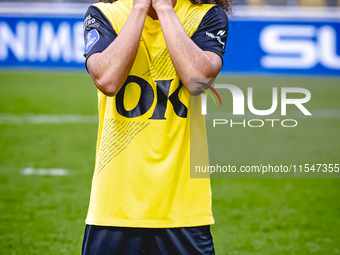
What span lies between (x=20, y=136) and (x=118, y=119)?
7.13m

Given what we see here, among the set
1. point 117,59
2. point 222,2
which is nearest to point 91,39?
point 117,59

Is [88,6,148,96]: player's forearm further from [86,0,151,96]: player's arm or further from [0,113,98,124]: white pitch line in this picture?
[0,113,98,124]: white pitch line

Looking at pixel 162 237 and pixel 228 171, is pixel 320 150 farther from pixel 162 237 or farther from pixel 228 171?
pixel 162 237

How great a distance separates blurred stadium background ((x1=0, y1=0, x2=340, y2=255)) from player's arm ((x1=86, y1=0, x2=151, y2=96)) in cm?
92

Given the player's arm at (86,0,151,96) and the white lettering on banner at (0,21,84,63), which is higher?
the white lettering on banner at (0,21,84,63)

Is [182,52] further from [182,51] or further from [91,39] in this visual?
[91,39]

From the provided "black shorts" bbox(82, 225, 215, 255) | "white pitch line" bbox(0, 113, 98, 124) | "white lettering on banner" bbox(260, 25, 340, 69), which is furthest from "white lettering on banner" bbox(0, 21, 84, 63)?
"black shorts" bbox(82, 225, 215, 255)

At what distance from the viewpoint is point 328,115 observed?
10.6 meters

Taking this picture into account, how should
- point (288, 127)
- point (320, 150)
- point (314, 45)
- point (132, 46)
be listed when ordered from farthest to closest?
1. point (314, 45)
2. point (288, 127)
3. point (320, 150)
4. point (132, 46)

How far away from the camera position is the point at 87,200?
16.2 feet

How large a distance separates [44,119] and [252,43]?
6.16 meters

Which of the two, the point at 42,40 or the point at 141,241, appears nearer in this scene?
the point at 141,241

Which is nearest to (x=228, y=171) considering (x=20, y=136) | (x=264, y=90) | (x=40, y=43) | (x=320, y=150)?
(x=320, y=150)

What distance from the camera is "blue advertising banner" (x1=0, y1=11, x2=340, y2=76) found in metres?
12.6
